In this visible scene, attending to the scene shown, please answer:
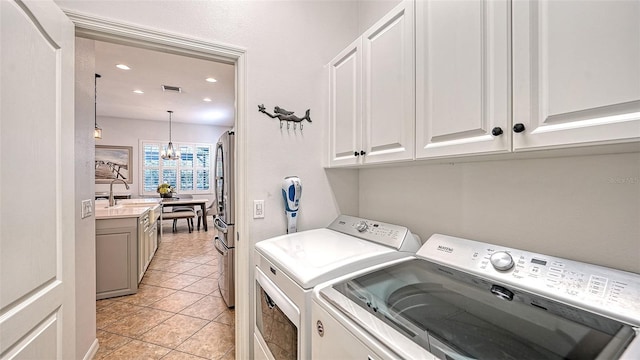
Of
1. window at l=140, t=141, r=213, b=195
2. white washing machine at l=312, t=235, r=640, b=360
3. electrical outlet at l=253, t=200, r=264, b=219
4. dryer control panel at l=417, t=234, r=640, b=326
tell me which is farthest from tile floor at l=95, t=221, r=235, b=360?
window at l=140, t=141, r=213, b=195

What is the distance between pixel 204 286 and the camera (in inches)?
124

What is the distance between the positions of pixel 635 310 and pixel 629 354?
0.62 ft

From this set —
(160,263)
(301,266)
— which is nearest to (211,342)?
(301,266)

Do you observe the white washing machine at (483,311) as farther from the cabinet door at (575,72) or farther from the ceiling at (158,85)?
the ceiling at (158,85)

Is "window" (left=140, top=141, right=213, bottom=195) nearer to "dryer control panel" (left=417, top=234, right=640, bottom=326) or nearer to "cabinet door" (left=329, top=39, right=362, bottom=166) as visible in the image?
"cabinet door" (left=329, top=39, right=362, bottom=166)

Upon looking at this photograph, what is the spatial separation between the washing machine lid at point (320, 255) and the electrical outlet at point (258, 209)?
22 centimetres

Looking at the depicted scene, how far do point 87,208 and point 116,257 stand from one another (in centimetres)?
125

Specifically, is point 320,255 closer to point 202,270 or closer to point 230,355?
point 230,355

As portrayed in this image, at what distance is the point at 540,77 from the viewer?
753mm

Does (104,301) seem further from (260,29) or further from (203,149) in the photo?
(203,149)

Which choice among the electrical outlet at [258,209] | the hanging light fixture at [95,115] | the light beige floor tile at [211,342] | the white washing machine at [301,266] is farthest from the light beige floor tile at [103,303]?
the electrical outlet at [258,209]

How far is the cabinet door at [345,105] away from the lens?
1.51 metres

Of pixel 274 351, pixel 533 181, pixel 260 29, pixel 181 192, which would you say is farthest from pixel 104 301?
pixel 181 192

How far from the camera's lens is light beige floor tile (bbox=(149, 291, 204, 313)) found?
2652 mm
